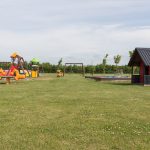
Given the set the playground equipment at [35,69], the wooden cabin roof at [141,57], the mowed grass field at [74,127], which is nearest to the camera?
the mowed grass field at [74,127]

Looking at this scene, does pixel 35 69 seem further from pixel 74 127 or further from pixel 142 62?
pixel 74 127

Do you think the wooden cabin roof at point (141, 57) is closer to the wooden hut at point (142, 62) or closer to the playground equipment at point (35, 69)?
the wooden hut at point (142, 62)

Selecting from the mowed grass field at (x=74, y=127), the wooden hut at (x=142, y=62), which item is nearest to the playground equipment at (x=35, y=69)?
the wooden hut at (x=142, y=62)

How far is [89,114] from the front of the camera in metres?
11.3

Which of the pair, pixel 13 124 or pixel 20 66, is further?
pixel 20 66

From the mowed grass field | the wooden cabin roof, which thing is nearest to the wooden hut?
the wooden cabin roof

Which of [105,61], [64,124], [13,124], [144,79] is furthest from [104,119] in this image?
[105,61]

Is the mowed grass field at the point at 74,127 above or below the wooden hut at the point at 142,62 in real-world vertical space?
below

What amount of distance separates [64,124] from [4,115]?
2525 mm

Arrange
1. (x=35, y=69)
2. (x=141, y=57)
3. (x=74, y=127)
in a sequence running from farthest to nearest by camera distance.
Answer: (x=35, y=69), (x=141, y=57), (x=74, y=127)

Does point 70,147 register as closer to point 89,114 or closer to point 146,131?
point 146,131

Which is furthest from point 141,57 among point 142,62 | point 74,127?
point 74,127

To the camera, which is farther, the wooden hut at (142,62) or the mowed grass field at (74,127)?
the wooden hut at (142,62)

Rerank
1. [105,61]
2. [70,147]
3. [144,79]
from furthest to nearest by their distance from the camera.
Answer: [105,61]
[144,79]
[70,147]
